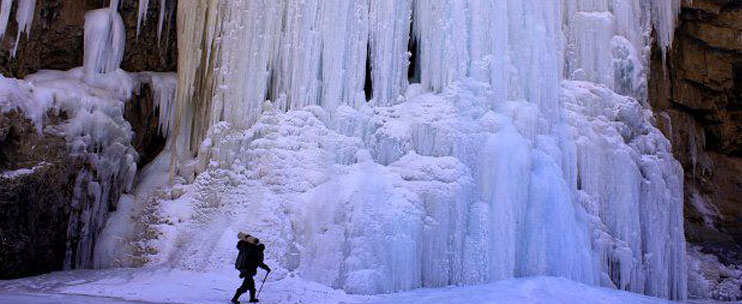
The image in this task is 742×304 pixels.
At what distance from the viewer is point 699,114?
1603 cm

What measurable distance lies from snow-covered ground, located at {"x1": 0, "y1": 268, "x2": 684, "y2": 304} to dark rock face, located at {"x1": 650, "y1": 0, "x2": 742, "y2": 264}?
22.5ft

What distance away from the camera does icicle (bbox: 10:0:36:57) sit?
465 inches

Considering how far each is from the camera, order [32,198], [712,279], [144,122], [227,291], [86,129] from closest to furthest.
A: [227,291] → [32,198] → [86,129] → [144,122] → [712,279]

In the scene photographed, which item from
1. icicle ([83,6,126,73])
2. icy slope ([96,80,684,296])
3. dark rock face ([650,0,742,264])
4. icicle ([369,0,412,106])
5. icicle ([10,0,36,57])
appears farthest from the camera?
dark rock face ([650,0,742,264])

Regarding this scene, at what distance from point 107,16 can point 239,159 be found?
3.94 meters

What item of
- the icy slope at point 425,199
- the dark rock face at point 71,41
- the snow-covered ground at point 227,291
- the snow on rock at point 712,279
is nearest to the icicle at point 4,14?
the dark rock face at point 71,41

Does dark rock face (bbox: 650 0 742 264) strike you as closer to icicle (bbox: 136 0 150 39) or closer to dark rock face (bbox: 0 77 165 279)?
icicle (bbox: 136 0 150 39)

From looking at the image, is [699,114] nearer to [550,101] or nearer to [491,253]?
[550,101]

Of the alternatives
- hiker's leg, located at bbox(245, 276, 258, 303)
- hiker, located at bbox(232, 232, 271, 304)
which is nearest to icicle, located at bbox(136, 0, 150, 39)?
hiker, located at bbox(232, 232, 271, 304)

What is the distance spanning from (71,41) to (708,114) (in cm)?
1326

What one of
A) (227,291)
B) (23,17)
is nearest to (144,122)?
(23,17)

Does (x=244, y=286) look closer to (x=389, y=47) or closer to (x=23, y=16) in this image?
(x=389, y=47)

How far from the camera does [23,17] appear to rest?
11.9 metres

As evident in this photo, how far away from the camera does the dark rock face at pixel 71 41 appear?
12055 millimetres
